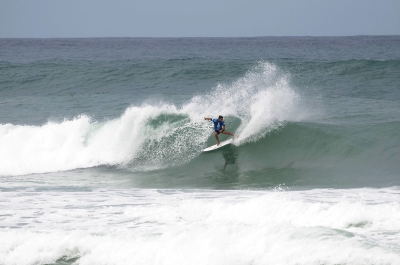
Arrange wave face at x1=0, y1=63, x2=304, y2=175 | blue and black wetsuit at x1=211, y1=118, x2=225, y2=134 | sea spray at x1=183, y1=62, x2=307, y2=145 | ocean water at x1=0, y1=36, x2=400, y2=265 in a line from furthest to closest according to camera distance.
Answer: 1. sea spray at x1=183, y1=62, x2=307, y2=145
2. wave face at x1=0, y1=63, x2=304, y2=175
3. blue and black wetsuit at x1=211, y1=118, x2=225, y2=134
4. ocean water at x1=0, y1=36, x2=400, y2=265

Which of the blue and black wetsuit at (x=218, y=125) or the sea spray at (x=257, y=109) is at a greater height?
the sea spray at (x=257, y=109)

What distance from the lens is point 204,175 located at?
13555mm

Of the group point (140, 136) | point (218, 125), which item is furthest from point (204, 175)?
point (140, 136)

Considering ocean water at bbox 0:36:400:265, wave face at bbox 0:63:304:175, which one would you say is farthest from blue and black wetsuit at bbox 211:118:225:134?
wave face at bbox 0:63:304:175

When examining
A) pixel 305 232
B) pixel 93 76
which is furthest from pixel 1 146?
pixel 93 76

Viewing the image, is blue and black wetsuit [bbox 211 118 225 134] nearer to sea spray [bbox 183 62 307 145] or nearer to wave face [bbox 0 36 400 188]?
wave face [bbox 0 36 400 188]

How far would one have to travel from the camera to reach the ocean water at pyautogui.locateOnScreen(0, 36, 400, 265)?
24.0ft

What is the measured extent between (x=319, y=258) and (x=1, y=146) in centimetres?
1342

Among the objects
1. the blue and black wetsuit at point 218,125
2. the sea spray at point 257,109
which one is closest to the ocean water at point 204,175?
the sea spray at point 257,109

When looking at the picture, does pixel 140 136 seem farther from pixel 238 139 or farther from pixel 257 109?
pixel 257 109

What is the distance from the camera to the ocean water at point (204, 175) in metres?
7.32

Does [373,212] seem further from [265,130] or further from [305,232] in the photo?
[265,130]

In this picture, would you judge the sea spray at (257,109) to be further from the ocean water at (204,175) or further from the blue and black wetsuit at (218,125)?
the blue and black wetsuit at (218,125)

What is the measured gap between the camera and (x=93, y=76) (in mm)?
32438
